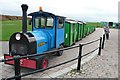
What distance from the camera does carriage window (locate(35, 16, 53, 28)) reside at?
7.00m

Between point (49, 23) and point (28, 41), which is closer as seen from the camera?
point (28, 41)

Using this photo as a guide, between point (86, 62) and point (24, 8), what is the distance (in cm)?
351

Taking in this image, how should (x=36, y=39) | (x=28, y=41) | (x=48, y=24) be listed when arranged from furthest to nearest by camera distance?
1. (x=48, y=24)
2. (x=36, y=39)
3. (x=28, y=41)

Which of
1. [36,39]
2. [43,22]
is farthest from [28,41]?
[43,22]

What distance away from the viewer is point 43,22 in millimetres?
7074

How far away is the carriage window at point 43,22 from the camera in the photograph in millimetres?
7004

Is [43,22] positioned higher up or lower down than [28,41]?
higher up

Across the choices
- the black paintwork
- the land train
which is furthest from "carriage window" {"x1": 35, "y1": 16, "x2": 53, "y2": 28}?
the black paintwork

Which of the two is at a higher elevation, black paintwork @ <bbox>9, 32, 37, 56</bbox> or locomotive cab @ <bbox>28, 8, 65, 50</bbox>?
locomotive cab @ <bbox>28, 8, 65, 50</bbox>

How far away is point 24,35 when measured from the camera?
5453mm

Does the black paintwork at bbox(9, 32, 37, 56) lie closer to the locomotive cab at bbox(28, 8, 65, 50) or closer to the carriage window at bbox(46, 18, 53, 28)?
the locomotive cab at bbox(28, 8, 65, 50)

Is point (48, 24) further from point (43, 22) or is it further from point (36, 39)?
point (36, 39)

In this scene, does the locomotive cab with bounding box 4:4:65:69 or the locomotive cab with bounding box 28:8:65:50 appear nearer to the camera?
the locomotive cab with bounding box 4:4:65:69

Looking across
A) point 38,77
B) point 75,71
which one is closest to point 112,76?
point 75,71
